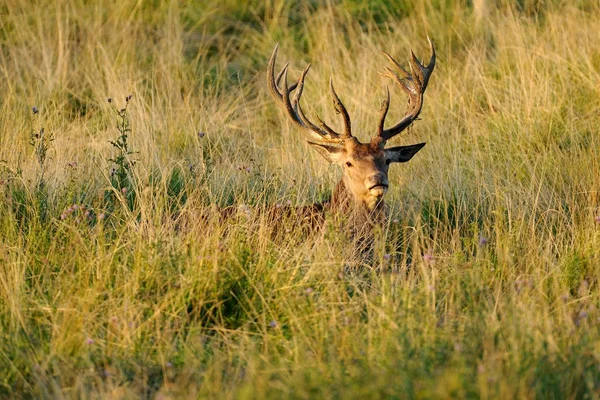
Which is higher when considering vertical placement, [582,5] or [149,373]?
[582,5]

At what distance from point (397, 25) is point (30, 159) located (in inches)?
179

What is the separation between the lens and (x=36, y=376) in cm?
402

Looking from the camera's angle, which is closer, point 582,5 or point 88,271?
point 88,271

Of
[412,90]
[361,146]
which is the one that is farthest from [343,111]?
[412,90]

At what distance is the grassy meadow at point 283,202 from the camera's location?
409cm

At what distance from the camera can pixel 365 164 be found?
644cm

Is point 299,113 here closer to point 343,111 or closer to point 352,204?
point 343,111

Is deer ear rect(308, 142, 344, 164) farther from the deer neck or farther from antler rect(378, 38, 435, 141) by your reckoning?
antler rect(378, 38, 435, 141)

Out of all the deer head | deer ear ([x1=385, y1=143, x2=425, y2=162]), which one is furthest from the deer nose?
deer ear ([x1=385, y1=143, x2=425, y2=162])

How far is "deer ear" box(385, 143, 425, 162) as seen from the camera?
6.63 m

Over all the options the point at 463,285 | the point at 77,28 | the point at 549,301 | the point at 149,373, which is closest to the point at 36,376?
the point at 149,373

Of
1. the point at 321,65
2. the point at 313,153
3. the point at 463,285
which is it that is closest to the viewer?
the point at 463,285

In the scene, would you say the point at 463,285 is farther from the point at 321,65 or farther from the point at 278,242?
the point at 321,65

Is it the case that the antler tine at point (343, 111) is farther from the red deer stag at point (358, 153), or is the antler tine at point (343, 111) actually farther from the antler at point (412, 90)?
the antler at point (412, 90)
